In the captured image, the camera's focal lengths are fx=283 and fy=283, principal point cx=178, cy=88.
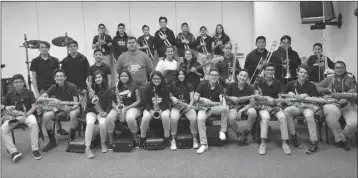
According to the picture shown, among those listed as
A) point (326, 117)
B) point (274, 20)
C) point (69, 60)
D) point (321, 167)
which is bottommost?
point (321, 167)

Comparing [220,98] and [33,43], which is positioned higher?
[33,43]

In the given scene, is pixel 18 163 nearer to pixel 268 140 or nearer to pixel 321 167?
pixel 268 140

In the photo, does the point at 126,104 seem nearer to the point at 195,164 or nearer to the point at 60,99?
the point at 60,99

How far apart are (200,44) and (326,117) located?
3382mm

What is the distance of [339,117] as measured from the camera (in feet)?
12.4

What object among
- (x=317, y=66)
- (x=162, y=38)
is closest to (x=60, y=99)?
(x=162, y=38)

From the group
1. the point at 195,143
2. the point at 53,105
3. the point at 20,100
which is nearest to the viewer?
the point at 195,143

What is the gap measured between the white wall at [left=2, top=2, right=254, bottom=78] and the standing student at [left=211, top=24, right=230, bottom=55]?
0.48 m

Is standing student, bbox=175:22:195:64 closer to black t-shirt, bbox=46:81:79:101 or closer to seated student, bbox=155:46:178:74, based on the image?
seated student, bbox=155:46:178:74

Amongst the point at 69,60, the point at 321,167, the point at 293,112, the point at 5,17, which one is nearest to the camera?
the point at 321,167

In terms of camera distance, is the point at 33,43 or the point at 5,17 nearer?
the point at 33,43

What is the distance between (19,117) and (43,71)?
113 centimetres

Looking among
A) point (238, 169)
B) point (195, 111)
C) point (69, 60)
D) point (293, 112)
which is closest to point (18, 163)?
point (69, 60)

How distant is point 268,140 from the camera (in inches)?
166
